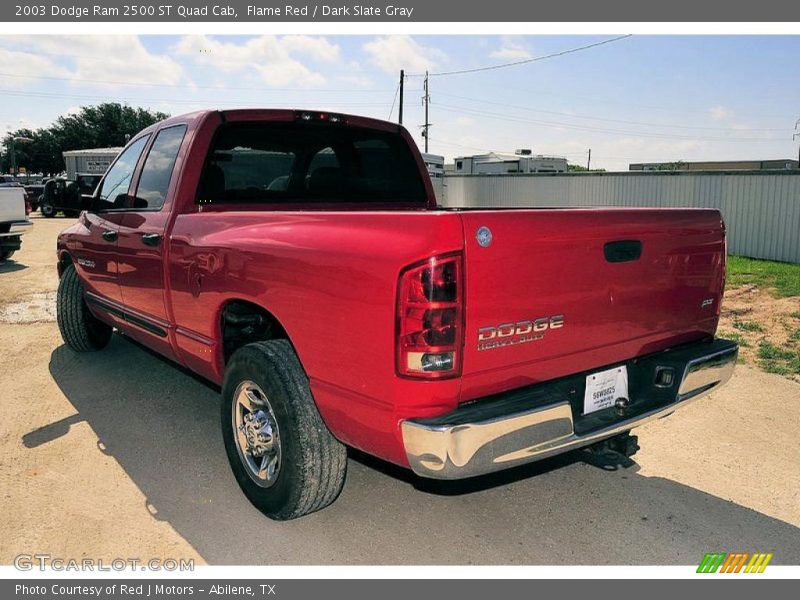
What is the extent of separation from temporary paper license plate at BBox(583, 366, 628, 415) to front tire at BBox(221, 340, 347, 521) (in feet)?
3.64

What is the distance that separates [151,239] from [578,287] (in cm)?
260

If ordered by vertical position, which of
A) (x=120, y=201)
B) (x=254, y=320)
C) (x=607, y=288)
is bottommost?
(x=254, y=320)

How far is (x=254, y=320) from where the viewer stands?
3.53 meters

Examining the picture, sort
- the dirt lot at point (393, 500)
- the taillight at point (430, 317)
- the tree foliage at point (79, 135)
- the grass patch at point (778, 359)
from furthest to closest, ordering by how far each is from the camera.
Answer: the tree foliage at point (79, 135), the grass patch at point (778, 359), the dirt lot at point (393, 500), the taillight at point (430, 317)

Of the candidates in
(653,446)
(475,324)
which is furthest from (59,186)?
(653,446)

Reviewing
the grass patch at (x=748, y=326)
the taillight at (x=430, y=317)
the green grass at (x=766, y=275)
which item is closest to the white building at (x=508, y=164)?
the green grass at (x=766, y=275)

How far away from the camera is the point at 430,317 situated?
7.61ft

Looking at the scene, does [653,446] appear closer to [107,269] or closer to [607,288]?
[607,288]

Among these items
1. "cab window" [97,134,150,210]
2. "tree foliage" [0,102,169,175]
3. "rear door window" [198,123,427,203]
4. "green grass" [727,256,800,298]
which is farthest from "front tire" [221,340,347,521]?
"tree foliage" [0,102,169,175]

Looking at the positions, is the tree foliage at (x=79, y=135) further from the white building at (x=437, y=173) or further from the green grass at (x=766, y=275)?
the green grass at (x=766, y=275)

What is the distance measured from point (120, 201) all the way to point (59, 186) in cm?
87

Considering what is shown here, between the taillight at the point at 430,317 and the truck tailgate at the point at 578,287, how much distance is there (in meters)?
0.05

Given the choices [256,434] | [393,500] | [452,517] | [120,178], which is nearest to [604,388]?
[452,517]

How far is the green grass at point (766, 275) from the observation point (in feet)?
32.8
